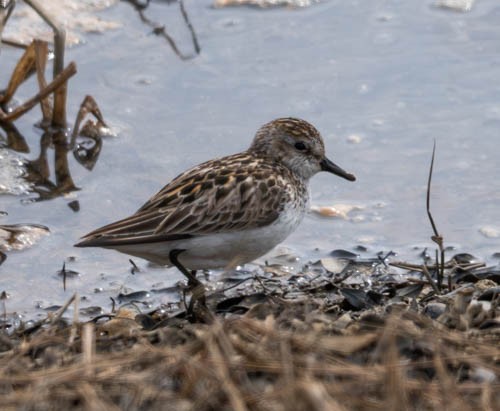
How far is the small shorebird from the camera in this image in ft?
17.7

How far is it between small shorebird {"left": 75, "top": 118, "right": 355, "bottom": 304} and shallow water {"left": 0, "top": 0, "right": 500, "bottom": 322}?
2.74 feet

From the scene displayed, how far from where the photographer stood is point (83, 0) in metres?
9.33

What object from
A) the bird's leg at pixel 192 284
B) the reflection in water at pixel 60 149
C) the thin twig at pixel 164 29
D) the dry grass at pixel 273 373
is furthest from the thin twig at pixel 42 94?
the dry grass at pixel 273 373

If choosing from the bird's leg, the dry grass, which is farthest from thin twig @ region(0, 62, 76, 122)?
the dry grass

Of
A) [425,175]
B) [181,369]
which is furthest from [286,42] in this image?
[181,369]

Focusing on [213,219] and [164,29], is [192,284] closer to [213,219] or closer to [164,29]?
[213,219]

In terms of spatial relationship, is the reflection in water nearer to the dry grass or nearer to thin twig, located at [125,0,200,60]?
thin twig, located at [125,0,200,60]

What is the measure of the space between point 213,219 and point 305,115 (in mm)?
2523

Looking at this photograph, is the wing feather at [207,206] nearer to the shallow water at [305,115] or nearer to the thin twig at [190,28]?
the shallow water at [305,115]

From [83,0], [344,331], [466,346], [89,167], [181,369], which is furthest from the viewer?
[83,0]

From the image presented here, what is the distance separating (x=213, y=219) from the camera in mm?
5543

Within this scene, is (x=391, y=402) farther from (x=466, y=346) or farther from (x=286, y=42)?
(x=286, y=42)

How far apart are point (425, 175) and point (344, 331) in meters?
3.19

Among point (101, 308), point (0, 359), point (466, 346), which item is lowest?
point (101, 308)
